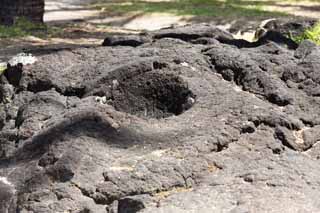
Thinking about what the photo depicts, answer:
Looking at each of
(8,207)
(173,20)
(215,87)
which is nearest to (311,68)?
(215,87)

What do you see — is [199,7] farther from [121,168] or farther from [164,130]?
[121,168]

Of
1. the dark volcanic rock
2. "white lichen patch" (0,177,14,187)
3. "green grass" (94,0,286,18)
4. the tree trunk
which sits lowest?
"green grass" (94,0,286,18)

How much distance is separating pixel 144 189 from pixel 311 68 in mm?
1825

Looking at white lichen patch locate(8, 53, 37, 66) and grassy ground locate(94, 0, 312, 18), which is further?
grassy ground locate(94, 0, 312, 18)

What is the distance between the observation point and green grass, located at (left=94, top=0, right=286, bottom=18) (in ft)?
44.8

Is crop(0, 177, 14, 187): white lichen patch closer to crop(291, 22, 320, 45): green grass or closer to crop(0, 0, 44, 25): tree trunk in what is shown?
crop(291, 22, 320, 45): green grass

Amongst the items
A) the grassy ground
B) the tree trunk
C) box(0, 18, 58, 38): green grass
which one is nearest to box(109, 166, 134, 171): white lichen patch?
box(0, 18, 58, 38): green grass

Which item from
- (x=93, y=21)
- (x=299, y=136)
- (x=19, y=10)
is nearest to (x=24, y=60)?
(x=299, y=136)

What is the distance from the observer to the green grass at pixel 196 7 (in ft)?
44.8

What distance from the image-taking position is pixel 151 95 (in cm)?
481

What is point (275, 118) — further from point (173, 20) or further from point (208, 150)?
point (173, 20)

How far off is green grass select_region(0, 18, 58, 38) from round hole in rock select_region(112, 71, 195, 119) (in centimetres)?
554

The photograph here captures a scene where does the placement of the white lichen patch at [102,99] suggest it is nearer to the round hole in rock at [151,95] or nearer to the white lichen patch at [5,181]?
the round hole in rock at [151,95]

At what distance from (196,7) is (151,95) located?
10.1m
